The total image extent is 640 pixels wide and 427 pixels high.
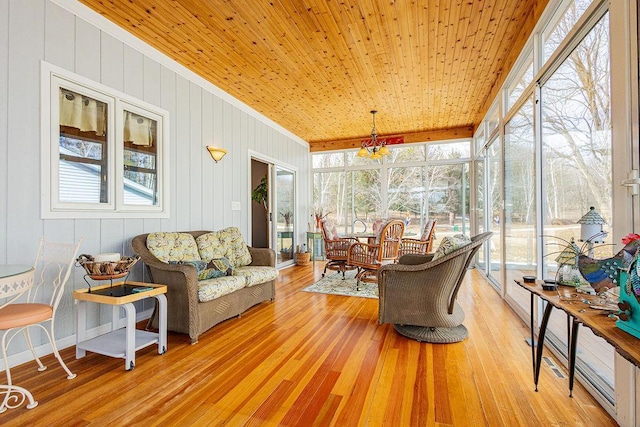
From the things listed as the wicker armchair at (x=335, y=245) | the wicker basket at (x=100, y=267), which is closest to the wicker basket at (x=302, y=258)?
the wicker armchair at (x=335, y=245)

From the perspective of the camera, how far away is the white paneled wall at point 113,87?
2.14m

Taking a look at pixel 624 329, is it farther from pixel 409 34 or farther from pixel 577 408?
pixel 409 34

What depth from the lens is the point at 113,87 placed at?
9.29 ft

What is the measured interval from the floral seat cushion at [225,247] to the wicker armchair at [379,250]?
1.54 meters

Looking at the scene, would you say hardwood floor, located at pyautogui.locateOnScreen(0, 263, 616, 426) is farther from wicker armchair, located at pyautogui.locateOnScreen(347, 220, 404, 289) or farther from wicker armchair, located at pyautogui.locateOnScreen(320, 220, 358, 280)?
wicker armchair, located at pyautogui.locateOnScreen(320, 220, 358, 280)

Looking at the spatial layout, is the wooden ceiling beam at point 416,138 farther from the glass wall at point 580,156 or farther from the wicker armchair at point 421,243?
the glass wall at point 580,156

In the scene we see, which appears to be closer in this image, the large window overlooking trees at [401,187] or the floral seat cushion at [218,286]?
the floral seat cushion at [218,286]

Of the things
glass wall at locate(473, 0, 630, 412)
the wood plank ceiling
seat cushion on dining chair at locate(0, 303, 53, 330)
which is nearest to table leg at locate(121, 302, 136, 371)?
seat cushion on dining chair at locate(0, 303, 53, 330)

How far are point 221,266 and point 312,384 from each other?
5.65 ft

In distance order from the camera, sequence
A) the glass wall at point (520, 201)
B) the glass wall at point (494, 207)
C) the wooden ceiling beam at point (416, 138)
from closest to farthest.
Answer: the glass wall at point (520, 201)
the glass wall at point (494, 207)
the wooden ceiling beam at point (416, 138)

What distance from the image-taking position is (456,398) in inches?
69.5

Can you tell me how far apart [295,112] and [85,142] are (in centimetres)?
342

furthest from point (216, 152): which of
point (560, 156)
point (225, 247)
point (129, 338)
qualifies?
point (560, 156)

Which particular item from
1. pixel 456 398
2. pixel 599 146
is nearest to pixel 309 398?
pixel 456 398
